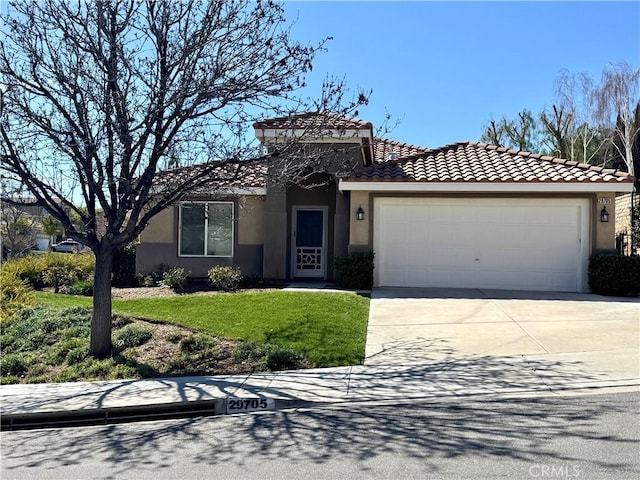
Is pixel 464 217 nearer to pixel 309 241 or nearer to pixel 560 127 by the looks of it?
pixel 309 241

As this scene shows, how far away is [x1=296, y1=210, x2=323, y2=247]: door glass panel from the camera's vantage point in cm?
1698

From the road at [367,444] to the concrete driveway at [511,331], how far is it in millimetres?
1594

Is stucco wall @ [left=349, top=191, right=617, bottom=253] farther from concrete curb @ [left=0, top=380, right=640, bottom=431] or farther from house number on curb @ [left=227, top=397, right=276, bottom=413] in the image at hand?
house number on curb @ [left=227, top=397, right=276, bottom=413]

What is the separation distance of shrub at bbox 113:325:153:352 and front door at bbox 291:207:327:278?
24.2ft

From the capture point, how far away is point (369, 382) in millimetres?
7102

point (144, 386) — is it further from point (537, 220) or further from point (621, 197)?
point (621, 197)

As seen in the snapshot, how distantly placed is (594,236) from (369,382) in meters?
9.30

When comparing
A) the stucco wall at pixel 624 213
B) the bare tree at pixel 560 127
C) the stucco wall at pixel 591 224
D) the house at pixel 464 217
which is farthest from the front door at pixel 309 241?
the bare tree at pixel 560 127

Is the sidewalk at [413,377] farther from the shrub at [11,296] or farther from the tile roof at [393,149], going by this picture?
the tile roof at [393,149]

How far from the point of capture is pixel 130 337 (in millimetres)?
9555

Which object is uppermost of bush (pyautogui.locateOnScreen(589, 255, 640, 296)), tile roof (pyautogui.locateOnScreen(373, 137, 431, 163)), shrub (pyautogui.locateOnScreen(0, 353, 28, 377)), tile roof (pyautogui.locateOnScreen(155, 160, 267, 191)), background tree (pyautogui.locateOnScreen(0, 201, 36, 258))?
tile roof (pyautogui.locateOnScreen(373, 137, 431, 163))

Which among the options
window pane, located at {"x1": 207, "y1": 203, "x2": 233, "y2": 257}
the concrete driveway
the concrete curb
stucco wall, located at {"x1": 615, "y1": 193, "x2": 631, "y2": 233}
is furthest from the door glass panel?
stucco wall, located at {"x1": 615, "y1": 193, "x2": 631, "y2": 233}

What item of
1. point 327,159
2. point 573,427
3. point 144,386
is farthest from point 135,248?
point 573,427

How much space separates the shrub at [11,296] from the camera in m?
11.1
